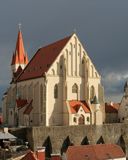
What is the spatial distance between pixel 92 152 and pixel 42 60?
109ft

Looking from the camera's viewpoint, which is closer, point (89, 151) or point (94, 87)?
point (89, 151)

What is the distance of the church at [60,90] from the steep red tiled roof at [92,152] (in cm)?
1976

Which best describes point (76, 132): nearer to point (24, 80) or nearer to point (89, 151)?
point (89, 151)

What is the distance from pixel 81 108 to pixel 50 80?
741 centimetres

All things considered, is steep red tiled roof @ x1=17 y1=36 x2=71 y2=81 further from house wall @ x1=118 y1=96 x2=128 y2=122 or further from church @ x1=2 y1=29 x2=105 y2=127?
house wall @ x1=118 y1=96 x2=128 y2=122

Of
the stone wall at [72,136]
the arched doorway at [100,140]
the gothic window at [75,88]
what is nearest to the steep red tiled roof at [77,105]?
the gothic window at [75,88]

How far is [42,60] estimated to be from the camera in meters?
83.6

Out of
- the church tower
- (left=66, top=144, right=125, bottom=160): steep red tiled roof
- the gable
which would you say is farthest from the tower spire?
(left=66, top=144, right=125, bottom=160): steep red tiled roof

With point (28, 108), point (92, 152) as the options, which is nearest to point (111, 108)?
point (28, 108)

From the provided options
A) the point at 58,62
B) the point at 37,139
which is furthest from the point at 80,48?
the point at 37,139

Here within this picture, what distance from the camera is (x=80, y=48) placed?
268 ft

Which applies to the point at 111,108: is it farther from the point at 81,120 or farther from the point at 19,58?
the point at 19,58

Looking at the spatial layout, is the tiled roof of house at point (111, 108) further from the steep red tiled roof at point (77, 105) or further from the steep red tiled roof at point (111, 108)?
the steep red tiled roof at point (77, 105)

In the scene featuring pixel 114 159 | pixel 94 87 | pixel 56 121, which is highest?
pixel 94 87
